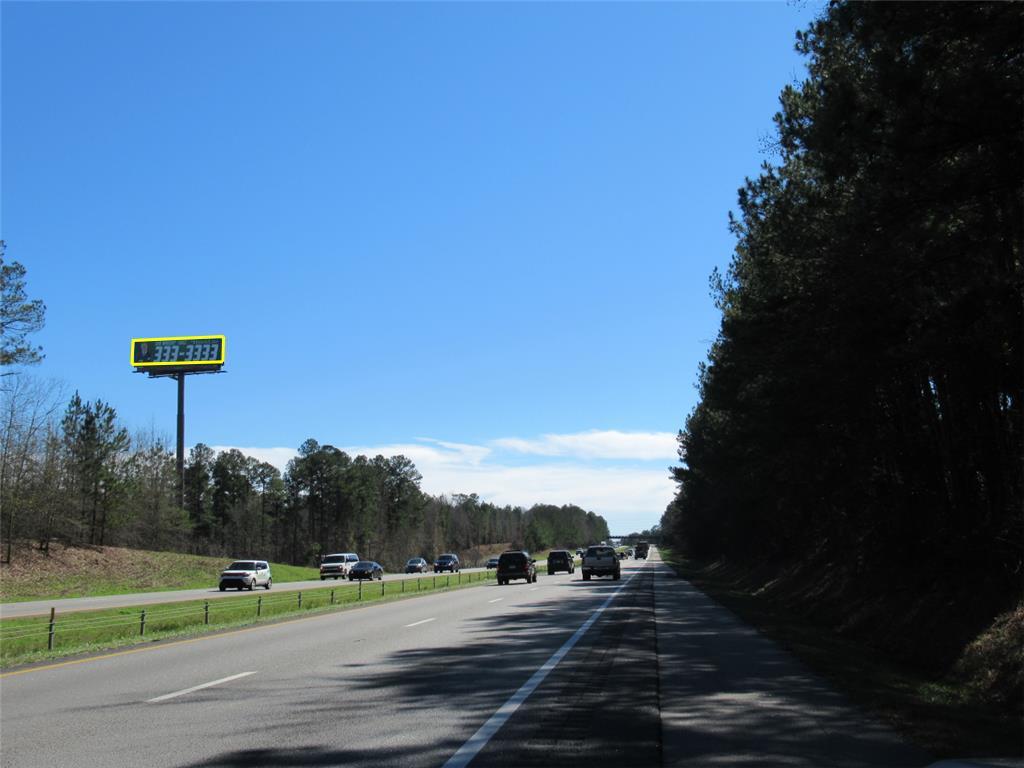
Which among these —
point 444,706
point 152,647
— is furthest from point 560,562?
point 444,706

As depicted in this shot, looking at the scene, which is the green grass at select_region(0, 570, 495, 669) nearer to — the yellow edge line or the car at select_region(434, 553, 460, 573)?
the yellow edge line

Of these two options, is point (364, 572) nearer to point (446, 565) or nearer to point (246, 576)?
point (246, 576)

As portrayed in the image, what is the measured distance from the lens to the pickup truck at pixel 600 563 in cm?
5031

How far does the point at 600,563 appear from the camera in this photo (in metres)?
50.4

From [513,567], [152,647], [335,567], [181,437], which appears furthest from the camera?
[181,437]

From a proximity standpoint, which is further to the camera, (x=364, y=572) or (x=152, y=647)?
(x=364, y=572)

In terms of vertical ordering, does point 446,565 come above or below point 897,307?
below

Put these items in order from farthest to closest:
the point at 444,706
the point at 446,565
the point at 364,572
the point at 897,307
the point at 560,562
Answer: the point at 446,565 → the point at 560,562 → the point at 364,572 → the point at 897,307 → the point at 444,706

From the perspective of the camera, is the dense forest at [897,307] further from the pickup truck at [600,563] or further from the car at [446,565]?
the car at [446,565]

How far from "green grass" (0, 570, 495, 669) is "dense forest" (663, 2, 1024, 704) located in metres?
16.6

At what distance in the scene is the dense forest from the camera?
431 inches

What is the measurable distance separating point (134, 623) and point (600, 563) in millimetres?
32405

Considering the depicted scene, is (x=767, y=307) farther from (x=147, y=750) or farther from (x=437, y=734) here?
(x=147, y=750)

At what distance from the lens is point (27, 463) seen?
6081 cm
